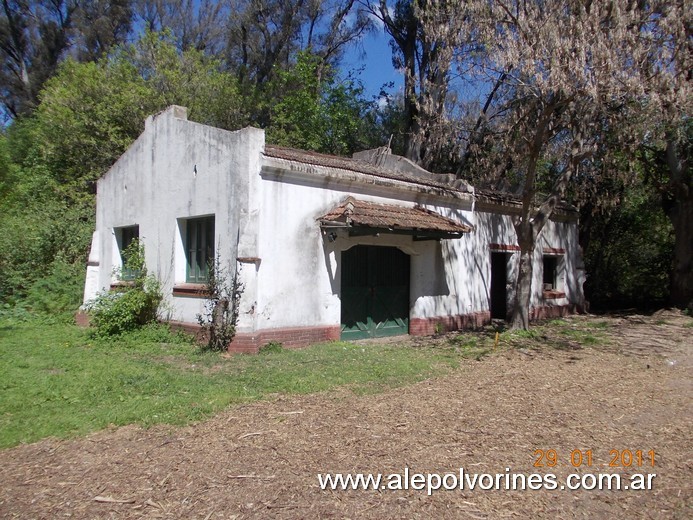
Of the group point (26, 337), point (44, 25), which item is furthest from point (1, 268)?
point (44, 25)

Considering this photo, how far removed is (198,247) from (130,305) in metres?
1.79

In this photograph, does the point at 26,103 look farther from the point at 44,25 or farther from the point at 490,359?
the point at 490,359

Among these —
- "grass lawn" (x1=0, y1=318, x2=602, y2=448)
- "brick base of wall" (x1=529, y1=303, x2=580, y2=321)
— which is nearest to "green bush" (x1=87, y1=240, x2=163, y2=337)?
"grass lawn" (x1=0, y1=318, x2=602, y2=448)

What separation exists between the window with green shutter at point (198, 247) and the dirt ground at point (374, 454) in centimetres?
508

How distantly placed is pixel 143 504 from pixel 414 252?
30.6ft

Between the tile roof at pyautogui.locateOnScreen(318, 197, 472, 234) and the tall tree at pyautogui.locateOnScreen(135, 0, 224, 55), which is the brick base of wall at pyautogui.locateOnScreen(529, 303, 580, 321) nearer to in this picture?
the tile roof at pyautogui.locateOnScreen(318, 197, 472, 234)

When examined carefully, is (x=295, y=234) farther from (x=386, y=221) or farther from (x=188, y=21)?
(x=188, y=21)

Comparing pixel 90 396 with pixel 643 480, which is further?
pixel 90 396

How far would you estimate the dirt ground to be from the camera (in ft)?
12.4

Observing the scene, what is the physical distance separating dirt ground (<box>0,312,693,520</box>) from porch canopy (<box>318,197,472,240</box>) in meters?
3.45

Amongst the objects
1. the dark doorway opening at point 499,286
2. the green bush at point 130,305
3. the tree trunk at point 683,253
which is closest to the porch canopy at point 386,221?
the green bush at point 130,305

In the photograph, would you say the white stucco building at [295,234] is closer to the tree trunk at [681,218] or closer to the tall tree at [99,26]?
the tree trunk at [681,218]

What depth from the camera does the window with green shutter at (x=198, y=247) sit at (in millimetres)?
10625

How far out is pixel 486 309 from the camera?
1438cm
